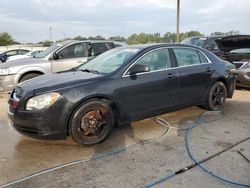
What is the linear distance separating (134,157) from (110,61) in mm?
1952

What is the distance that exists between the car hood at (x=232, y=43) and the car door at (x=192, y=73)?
4556 mm

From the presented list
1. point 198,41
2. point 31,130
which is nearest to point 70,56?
point 31,130

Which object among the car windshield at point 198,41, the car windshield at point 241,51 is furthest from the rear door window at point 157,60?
the car windshield at point 198,41

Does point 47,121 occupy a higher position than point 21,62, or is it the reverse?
point 21,62

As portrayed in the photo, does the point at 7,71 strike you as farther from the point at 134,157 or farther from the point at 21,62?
the point at 134,157

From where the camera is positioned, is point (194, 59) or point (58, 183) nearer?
point (58, 183)

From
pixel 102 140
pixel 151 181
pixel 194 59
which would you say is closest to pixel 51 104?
pixel 102 140

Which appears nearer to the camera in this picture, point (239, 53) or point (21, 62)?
point (21, 62)

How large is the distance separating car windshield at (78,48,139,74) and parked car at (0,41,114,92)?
289 centimetres

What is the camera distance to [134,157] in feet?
12.4

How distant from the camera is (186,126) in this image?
5.07m

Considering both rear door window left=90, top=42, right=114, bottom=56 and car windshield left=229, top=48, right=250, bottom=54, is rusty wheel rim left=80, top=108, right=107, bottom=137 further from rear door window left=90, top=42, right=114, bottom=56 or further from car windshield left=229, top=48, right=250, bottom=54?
car windshield left=229, top=48, right=250, bottom=54

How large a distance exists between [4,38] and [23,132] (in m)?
73.5

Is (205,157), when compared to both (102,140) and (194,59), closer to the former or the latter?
(102,140)
